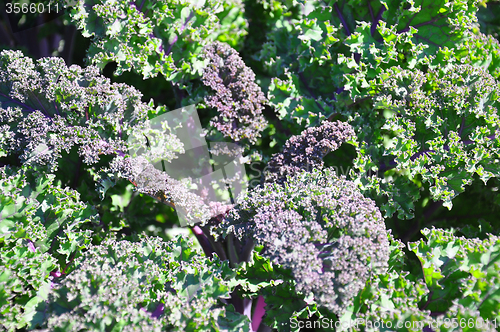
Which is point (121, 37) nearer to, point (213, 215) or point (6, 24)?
point (213, 215)

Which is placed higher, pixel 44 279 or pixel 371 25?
pixel 371 25

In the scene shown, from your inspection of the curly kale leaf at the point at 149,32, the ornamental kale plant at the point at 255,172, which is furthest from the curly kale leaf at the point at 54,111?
the curly kale leaf at the point at 149,32

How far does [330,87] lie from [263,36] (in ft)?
2.85

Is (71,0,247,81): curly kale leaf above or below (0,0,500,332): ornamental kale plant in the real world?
above

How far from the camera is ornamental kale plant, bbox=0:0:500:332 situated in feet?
7.29

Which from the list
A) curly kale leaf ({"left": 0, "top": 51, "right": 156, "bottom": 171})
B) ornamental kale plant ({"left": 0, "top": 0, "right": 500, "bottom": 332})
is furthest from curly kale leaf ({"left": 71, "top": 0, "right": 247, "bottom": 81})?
curly kale leaf ({"left": 0, "top": 51, "right": 156, "bottom": 171})

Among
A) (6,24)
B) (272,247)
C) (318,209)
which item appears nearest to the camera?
(272,247)

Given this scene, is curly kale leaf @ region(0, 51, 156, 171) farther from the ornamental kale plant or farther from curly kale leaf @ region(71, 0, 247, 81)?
curly kale leaf @ region(71, 0, 247, 81)

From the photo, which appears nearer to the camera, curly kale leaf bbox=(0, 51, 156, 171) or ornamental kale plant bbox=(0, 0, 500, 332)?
ornamental kale plant bbox=(0, 0, 500, 332)

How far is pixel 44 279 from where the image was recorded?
247 cm

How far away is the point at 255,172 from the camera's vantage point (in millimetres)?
3354

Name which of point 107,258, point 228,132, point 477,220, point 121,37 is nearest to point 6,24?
point 121,37

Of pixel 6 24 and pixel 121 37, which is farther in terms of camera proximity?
pixel 6 24

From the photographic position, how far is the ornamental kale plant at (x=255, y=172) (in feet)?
7.29
